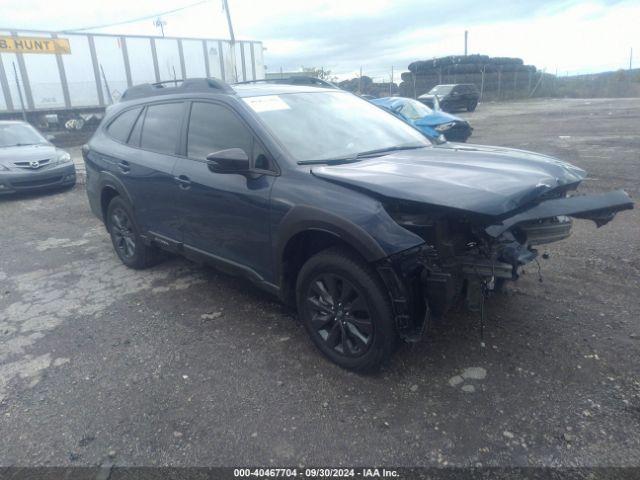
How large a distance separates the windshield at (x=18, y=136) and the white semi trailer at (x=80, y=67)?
23.1 feet

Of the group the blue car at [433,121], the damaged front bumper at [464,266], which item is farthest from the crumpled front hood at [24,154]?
the damaged front bumper at [464,266]

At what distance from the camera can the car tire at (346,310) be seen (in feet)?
8.87

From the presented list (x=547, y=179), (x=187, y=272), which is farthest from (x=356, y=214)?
(x=187, y=272)

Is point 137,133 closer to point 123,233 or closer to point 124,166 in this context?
point 124,166

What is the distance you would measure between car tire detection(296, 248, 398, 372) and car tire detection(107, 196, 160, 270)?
2.35 meters

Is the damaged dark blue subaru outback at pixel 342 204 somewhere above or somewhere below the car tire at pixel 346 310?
above

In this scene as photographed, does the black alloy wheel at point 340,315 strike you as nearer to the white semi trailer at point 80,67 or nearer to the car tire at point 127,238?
the car tire at point 127,238

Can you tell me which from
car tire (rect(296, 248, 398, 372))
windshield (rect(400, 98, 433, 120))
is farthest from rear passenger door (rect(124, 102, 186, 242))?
windshield (rect(400, 98, 433, 120))

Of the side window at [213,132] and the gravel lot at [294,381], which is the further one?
the side window at [213,132]

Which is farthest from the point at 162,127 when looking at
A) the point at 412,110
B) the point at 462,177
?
the point at 412,110

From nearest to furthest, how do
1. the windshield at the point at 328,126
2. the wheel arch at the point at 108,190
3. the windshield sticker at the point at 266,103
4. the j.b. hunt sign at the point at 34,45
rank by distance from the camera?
the windshield at the point at 328,126, the windshield sticker at the point at 266,103, the wheel arch at the point at 108,190, the j.b. hunt sign at the point at 34,45

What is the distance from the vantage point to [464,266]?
8.72 feet

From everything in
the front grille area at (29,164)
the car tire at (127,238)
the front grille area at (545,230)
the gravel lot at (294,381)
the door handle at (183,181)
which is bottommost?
the gravel lot at (294,381)

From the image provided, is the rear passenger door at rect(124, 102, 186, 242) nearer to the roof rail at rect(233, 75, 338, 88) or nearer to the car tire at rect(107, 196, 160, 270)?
the car tire at rect(107, 196, 160, 270)
